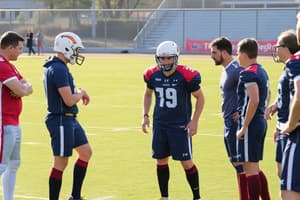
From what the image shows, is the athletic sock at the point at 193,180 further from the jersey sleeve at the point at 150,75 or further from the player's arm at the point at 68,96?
the player's arm at the point at 68,96

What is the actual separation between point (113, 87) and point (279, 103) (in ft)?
61.1

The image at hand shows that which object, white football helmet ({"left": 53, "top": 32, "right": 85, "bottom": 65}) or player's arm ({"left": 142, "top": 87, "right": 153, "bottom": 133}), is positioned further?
player's arm ({"left": 142, "top": 87, "right": 153, "bottom": 133})

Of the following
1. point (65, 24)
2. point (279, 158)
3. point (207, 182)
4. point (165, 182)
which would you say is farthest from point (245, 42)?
point (65, 24)

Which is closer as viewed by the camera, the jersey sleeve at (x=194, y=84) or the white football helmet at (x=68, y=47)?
the white football helmet at (x=68, y=47)

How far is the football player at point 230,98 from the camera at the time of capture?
9.13m

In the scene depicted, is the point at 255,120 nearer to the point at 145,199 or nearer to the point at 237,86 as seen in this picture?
the point at 237,86

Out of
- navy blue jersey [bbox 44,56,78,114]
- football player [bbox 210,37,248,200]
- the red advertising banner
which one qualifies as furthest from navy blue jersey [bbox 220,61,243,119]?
the red advertising banner

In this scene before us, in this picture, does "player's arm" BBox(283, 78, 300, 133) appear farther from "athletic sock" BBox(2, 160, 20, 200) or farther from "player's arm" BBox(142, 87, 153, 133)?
"athletic sock" BBox(2, 160, 20, 200)

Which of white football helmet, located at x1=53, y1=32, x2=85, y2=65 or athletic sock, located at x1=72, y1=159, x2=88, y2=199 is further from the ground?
white football helmet, located at x1=53, y1=32, x2=85, y2=65

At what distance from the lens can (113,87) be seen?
26.4 metres

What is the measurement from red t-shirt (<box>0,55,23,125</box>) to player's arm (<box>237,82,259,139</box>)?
8.40ft

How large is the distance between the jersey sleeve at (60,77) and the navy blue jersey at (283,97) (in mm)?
2515

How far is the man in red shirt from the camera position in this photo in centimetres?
851

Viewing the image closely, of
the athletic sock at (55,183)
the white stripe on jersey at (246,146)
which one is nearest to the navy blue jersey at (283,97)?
the white stripe on jersey at (246,146)
